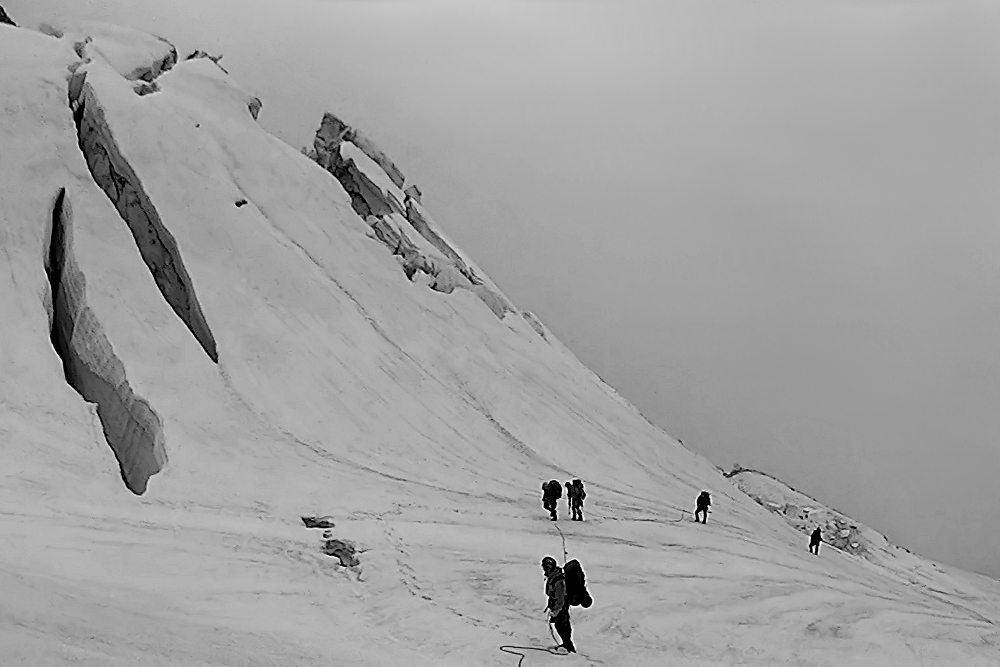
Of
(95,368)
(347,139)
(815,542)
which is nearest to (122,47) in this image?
(347,139)

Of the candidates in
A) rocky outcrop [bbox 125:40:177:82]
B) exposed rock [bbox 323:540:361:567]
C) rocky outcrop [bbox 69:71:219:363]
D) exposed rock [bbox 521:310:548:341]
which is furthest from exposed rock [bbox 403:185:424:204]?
exposed rock [bbox 323:540:361:567]

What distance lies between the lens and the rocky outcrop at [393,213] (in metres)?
39.2

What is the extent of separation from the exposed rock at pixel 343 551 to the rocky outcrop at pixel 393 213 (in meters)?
20.1

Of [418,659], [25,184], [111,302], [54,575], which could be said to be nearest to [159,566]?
[54,575]

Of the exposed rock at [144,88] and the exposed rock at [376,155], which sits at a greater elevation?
the exposed rock at [376,155]

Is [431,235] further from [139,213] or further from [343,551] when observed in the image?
[343,551]

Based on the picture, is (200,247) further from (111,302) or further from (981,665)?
(981,665)

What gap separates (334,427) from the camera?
26703mm

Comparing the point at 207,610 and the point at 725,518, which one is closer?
the point at 207,610

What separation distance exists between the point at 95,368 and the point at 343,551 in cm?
1295

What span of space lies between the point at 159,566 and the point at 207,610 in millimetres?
2893

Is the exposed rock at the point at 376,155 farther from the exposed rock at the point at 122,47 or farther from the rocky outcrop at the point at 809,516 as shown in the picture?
the rocky outcrop at the point at 809,516

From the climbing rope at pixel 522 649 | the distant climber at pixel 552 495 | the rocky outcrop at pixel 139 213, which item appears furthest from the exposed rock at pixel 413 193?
the climbing rope at pixel 522 649

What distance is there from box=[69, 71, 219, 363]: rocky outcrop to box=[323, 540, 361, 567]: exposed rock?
12867 millimetres
